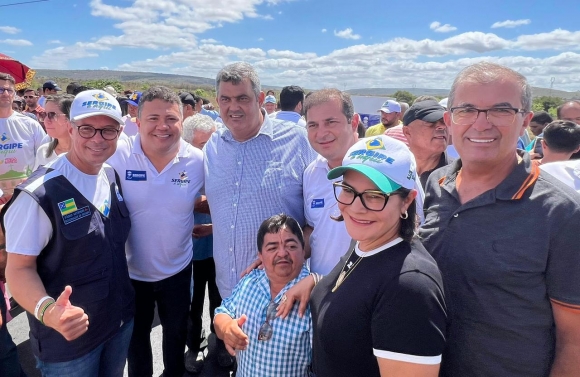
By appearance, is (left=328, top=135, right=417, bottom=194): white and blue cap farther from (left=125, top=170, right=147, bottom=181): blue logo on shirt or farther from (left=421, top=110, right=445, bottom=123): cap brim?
(left=421, top=110, right=445, bottom=123): cap brim

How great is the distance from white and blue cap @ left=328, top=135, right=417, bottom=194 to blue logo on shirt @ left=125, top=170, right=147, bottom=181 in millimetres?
1751

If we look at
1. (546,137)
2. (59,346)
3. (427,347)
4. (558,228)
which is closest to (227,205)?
(59,346)

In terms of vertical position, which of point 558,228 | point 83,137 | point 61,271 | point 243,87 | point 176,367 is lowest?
point 176,367

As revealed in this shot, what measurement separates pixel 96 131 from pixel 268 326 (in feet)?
4.95

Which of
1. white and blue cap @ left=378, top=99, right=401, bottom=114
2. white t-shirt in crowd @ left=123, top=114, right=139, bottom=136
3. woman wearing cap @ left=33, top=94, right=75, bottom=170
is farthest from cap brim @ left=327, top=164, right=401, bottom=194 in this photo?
white and blue cap @ left=378, top=99, right=401, bottom=114

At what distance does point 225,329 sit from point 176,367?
4.71ft

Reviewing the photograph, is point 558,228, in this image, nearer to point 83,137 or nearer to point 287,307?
point 287,307

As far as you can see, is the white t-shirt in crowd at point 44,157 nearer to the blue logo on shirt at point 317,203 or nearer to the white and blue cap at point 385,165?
the blue logo on shirt at point 317,203

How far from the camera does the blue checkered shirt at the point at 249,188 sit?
8.48 feet

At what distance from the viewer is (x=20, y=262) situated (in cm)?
188

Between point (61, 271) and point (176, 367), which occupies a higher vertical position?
point (61, 271)

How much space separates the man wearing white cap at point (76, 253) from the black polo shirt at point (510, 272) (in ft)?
5.75

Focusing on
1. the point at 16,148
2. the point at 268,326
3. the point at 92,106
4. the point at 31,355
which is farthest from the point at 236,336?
the point at 16,148

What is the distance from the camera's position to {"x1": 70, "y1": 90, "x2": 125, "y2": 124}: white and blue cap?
7.05ft
